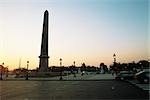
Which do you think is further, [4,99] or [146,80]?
[146,80]

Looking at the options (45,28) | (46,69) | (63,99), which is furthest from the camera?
(46,69)

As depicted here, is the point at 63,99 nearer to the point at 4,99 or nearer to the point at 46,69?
the point at 4,99

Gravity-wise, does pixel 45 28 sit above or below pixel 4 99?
above

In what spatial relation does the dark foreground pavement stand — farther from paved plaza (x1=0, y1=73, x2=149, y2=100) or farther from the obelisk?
the obelisk

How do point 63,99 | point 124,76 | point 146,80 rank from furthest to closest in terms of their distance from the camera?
point 124,76 → point 146,80 → point 63,99

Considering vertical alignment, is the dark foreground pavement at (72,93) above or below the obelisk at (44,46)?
below

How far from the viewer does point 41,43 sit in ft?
226

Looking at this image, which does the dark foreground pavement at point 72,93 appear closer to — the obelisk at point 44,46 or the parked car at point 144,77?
the parked car at point 144,77

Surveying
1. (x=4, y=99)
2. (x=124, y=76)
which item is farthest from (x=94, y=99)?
(x=124, y=76)

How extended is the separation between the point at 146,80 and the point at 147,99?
2033cm

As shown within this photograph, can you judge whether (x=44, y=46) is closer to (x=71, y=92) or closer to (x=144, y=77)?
(x=144, y=77)

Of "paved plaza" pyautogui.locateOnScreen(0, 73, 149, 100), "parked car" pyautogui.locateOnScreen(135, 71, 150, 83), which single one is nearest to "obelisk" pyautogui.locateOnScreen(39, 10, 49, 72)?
"parked car" pyautogui.locateOnScreen(135, 71, 150, 83)

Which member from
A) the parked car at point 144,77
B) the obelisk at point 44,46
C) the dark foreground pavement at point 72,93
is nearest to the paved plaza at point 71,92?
the dark foreground pavement at point 72,93

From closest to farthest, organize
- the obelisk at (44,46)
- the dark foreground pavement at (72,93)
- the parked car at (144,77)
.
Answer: the dark foreground pavement at (72,93), the parked car at (144,77), the obelisk at (44,46)
